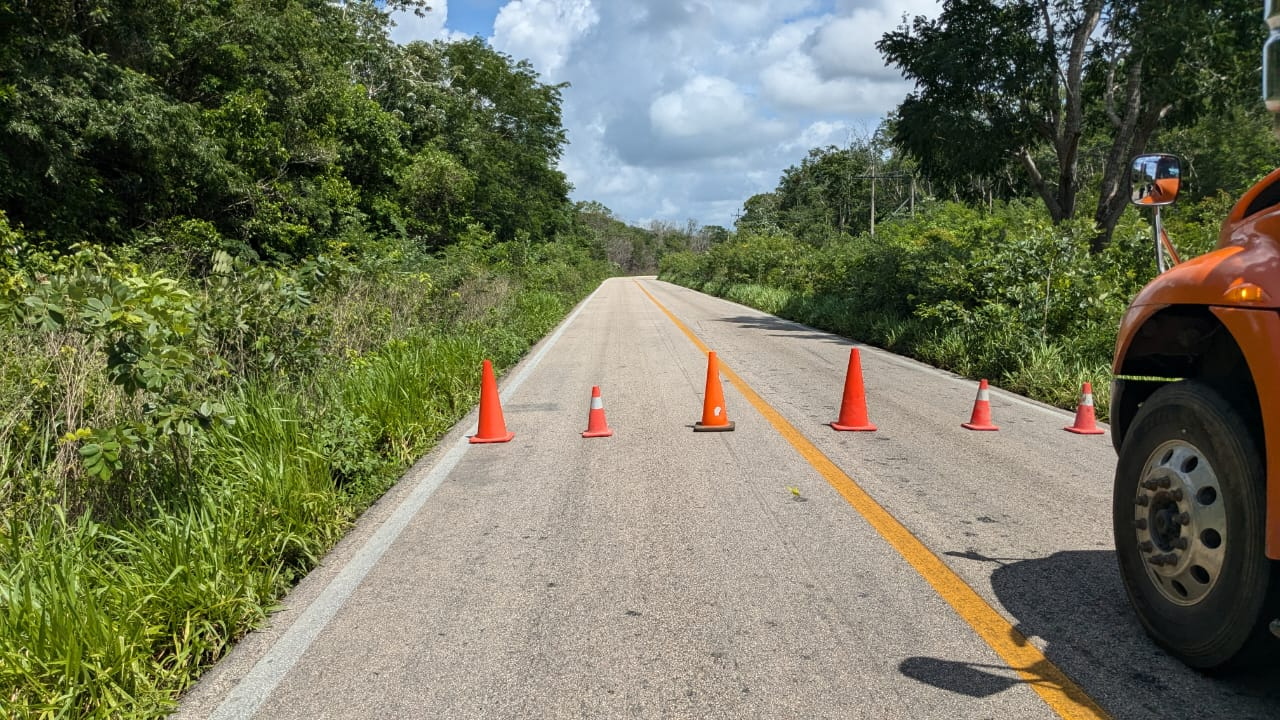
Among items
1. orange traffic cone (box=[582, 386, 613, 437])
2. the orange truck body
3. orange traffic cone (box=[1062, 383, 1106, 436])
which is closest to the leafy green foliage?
orange traffic cone (box=[1062, 383, 1106, 436])

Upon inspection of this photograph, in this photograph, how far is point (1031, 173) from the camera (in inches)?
704

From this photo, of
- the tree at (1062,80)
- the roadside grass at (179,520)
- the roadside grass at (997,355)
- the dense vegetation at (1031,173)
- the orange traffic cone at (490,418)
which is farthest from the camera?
the tree at (1062,80)

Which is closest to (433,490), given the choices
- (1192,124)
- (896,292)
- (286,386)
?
(286,386)

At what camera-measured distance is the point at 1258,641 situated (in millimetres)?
2609

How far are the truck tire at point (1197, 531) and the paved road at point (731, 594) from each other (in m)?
0.21

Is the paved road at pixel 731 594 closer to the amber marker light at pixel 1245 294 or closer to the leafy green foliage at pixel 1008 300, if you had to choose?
the amber marker light at pixel 1245 294

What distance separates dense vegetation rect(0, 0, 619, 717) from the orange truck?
12.2ft

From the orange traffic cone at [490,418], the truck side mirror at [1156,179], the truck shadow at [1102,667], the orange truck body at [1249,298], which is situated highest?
the truck side mirror at [1156,179]

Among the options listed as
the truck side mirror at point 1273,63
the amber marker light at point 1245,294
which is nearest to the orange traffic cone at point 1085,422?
the amber marker light at point 1245,294

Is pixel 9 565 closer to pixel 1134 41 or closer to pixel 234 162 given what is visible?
pixel 234 162

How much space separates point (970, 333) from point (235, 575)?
11.5m

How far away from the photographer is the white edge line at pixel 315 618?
3.05 meters

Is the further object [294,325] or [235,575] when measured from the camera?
[294,325]

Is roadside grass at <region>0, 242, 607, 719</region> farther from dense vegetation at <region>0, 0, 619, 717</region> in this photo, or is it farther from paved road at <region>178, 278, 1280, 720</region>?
paved road at <region>178, 278, 1280, 720</region>
